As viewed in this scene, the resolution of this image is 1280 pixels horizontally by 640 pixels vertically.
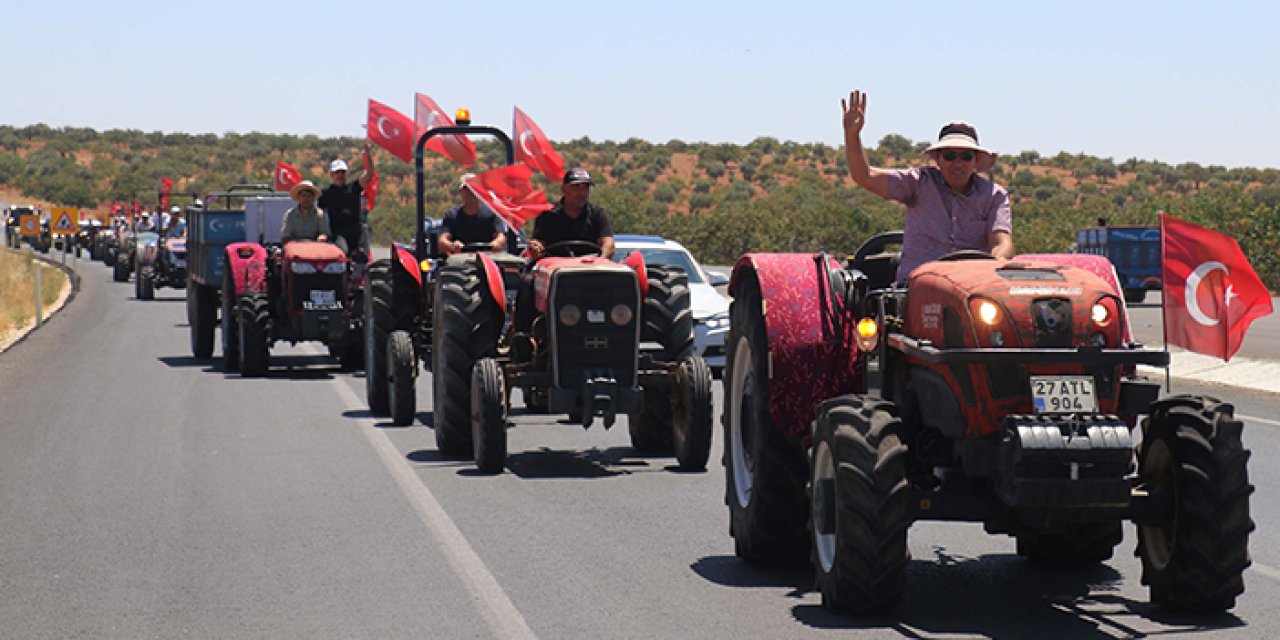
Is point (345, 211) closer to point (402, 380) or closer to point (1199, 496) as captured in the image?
point (402, 380)

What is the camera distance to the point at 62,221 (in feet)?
164

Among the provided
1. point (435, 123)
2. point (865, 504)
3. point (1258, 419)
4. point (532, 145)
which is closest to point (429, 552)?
point (865, 504)

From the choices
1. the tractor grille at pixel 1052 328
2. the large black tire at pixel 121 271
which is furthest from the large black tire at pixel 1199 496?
the large black tire at pixel 121 271

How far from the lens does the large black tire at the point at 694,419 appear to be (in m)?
13.1

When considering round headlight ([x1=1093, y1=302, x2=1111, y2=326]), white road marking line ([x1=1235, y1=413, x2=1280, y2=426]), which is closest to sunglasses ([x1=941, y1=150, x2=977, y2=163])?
round headlight ([x1=1093, y1=302, x2=1111, y2=326])

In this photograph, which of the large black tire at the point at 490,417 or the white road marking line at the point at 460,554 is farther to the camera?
the large black tire at the point at 490,417

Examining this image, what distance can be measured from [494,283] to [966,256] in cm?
594

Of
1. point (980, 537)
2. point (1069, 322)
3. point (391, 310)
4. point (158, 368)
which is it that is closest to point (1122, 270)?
point (158, 368)

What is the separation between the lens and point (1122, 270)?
Answer: 134 feet

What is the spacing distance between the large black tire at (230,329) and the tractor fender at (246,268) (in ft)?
0.21

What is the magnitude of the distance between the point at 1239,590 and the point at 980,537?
2649mm

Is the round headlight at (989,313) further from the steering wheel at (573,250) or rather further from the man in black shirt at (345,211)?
the man in black shirt at (345,211)

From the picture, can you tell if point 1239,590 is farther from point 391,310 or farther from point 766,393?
point 391,310

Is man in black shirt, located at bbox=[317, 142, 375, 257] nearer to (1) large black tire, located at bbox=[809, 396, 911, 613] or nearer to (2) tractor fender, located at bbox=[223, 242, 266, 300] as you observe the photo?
(2) tractor fender, located at bbox=[223, 242, 266, 300]
